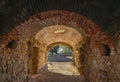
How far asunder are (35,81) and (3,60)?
363 cm

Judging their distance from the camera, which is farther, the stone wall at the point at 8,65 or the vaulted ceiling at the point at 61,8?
the stone wall at the point at 8,65

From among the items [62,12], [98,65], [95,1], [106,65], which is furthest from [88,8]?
[98,65]

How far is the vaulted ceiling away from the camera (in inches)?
143

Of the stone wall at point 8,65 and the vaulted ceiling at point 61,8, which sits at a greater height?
the vaulted ceiling at point 61,8

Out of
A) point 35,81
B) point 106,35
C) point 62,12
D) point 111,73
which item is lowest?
point 35,81

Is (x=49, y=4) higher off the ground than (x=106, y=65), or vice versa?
(x=49, y=4)

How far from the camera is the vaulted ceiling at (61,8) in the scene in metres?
3.63

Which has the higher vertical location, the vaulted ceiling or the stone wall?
the vaulted ceiling

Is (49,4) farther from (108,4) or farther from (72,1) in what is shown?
→ (108,4)

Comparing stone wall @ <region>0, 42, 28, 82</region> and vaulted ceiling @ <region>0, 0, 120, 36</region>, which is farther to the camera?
stone wall @ <region>0, 42, 28, 82</region>

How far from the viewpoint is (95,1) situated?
3.71 metres

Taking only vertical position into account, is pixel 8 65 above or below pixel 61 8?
below

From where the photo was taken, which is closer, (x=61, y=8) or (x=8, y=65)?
(x=61, y=8)

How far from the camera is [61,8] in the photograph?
3.67 meters
